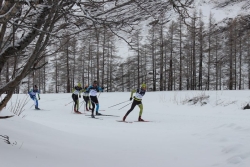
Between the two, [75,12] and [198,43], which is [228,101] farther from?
[198,43]

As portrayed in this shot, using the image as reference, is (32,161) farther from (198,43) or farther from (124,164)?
(198,43)

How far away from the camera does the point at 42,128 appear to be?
17.5 feet

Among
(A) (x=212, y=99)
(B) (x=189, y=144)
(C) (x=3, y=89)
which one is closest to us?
(C) (x=3, y=89)

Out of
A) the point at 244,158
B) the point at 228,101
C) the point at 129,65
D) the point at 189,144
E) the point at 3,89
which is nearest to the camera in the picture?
the point at 3,89

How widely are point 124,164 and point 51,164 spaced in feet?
3.50

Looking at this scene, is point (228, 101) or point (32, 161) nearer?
point (32, 161)

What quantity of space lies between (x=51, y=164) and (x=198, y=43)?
34224 mm

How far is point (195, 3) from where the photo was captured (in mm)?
2766

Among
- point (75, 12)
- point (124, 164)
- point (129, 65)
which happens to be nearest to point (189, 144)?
point (124, 164)

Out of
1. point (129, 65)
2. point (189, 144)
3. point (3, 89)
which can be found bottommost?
point (189, 144)

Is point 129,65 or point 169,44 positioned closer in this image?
point 169,44

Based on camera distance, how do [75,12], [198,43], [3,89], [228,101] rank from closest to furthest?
[3,89], [75,12], [228,101], [198,43]

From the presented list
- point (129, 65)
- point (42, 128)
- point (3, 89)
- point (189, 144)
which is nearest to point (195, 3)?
point (3, 89)

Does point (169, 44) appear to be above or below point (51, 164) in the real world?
above
